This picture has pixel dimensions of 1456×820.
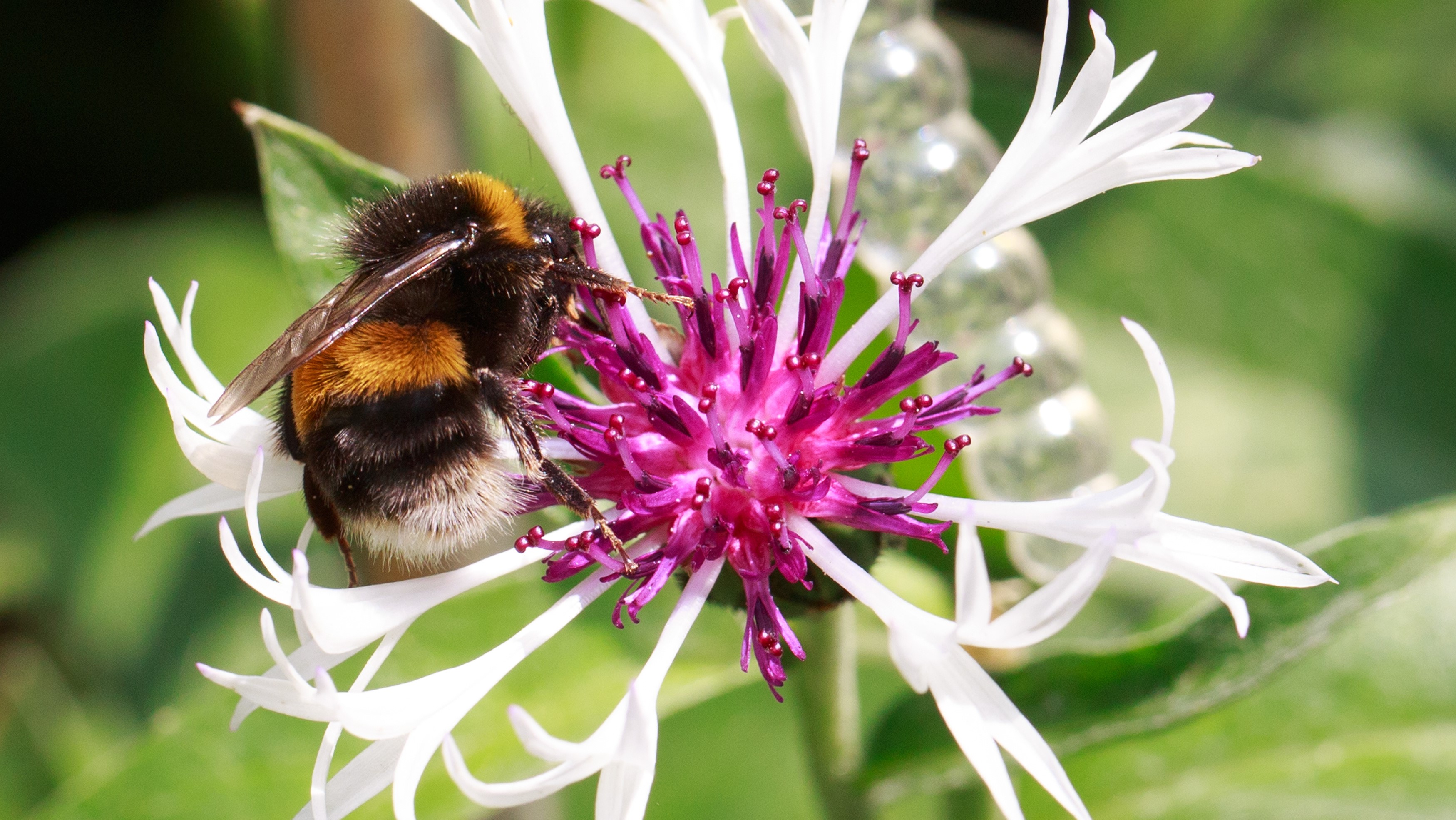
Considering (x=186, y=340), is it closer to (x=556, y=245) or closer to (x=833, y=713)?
(x=556, y=245)

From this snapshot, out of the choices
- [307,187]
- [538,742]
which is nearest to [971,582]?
[538,742]

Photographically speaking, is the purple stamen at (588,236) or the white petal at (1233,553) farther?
the purple stamen at (588,236)

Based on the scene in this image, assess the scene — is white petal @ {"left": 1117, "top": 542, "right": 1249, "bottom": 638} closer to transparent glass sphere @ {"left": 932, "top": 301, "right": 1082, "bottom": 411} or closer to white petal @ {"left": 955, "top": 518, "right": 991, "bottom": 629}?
white petal @ {"left": 955, "top": 518, "right": 991, "bottom": 629}

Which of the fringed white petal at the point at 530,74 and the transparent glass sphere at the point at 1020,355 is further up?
the fringed white petal at the point at 530,74

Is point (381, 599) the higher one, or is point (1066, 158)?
point (1066, 158)

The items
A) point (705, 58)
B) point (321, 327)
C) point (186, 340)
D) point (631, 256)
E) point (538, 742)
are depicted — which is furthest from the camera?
point (631, 256)

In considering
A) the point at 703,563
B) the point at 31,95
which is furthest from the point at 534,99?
the point at 31,95

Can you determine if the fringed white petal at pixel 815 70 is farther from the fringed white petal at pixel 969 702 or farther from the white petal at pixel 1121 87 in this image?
the fringed white petal at pixel 969 702

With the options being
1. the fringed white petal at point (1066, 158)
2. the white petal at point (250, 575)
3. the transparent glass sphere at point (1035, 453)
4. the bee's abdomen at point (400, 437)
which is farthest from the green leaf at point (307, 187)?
the transparent glass sphere at point (1035, 453)
